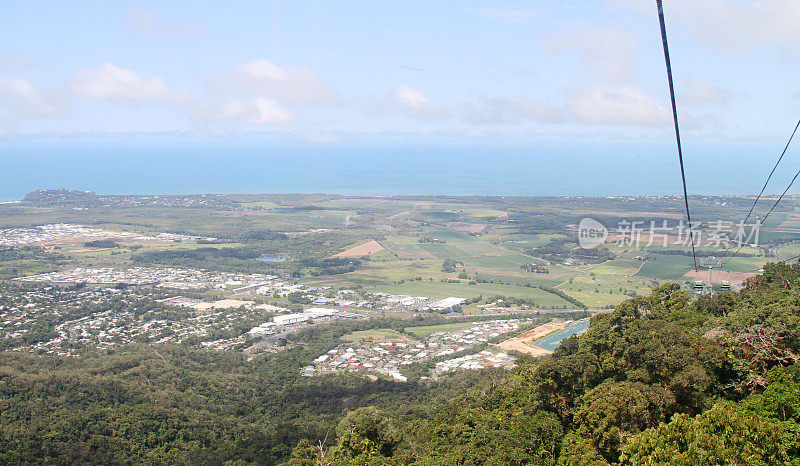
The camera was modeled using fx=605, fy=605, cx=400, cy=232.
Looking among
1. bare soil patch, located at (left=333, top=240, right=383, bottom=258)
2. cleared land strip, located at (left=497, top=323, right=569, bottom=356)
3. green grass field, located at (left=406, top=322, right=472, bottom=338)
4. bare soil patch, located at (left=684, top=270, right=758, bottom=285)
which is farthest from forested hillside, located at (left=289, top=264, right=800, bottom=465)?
bare soil patch, located at (left=333, top=240, right=383, bottom=258)

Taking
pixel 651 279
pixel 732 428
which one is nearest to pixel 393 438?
pixel 732 428

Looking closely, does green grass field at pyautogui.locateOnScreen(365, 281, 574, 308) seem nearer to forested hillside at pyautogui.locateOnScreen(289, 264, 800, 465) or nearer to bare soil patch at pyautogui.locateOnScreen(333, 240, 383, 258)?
bare soil patch at pyautogui.locateOnScreen(333, 240, 383, 258)

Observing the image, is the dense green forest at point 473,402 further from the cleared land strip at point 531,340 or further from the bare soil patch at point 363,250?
the bare soil patch at point 363,250

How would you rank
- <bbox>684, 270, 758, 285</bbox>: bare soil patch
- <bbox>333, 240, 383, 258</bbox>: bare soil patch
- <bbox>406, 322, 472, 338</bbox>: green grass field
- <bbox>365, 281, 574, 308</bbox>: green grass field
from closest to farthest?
<bbox>406, 322, 472, 338</bbox>: green grass field < <bbox>684, 270, 758, 285</bbox>: bare soil patch < <bbox>365, 281, 574, 308</bbox>: green grass field < <bbox>333, 240, 383, 258</bbox>: bare soil patch

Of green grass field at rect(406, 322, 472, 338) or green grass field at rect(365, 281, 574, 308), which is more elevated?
green grass field at rect(365, 281, 574, 308)

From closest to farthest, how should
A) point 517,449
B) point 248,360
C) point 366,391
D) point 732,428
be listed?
point 732,428 → point 517,449 → point 366,391 → point 248,360

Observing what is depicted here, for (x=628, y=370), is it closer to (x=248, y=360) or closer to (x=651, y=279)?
(x=248, y=360)

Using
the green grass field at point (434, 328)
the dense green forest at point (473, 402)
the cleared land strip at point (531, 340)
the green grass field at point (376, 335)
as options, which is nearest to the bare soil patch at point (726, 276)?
the cleared land strip at point (531, 340)
